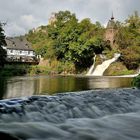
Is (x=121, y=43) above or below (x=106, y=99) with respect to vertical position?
above

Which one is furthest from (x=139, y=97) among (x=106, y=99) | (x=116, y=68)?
(x=116, y=68)

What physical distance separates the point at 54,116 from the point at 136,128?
2963mm

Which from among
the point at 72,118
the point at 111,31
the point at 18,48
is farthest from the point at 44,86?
the point at 18,48

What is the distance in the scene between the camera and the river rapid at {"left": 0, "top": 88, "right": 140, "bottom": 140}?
32.3ft

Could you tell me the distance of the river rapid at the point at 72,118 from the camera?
9858 millimetres

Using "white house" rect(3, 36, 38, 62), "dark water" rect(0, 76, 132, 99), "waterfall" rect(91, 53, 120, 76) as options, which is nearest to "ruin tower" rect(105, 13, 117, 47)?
"waterfall" rect(91, 53, 120, 76)

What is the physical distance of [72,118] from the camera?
41.7 ft

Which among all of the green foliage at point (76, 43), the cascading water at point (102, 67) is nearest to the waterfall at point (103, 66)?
the cascading water at point (102, 67)

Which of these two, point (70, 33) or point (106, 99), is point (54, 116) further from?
point (70, 33)

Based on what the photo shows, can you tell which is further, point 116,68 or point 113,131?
point 116,68

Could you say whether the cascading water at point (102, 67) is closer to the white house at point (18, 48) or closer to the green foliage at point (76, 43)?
the green foliage at point (76, 43)

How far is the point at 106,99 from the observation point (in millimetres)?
16281

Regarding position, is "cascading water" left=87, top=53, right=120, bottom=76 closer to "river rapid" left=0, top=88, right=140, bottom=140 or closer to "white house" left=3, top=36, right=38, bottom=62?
"white house" left=3, top=36, right=38, bottom=62

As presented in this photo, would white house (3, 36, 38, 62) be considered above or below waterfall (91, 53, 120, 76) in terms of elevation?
above
